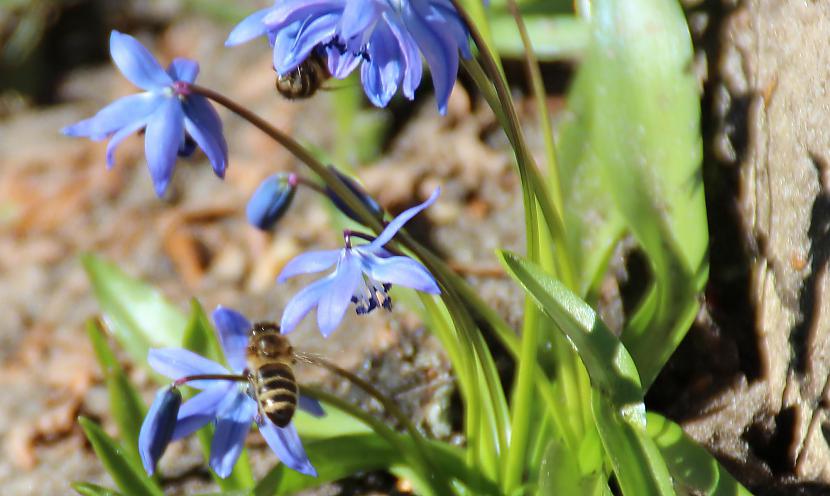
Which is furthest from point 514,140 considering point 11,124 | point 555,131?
point 11,124

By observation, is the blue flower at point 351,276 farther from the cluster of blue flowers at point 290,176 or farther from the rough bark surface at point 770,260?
the rough bark surface at point 770,260

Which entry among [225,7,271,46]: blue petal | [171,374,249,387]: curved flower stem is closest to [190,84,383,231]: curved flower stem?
[225,7,271,46]: blue petal

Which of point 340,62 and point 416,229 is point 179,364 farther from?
point 416,229

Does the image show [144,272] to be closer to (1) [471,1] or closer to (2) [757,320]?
(1) [471,1]

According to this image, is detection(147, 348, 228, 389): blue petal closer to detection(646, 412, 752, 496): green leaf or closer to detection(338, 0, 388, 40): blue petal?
detection(338, 0, 388, 40): blue petal

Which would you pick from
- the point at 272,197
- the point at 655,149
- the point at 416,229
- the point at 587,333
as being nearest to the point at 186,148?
the point at 272,197
